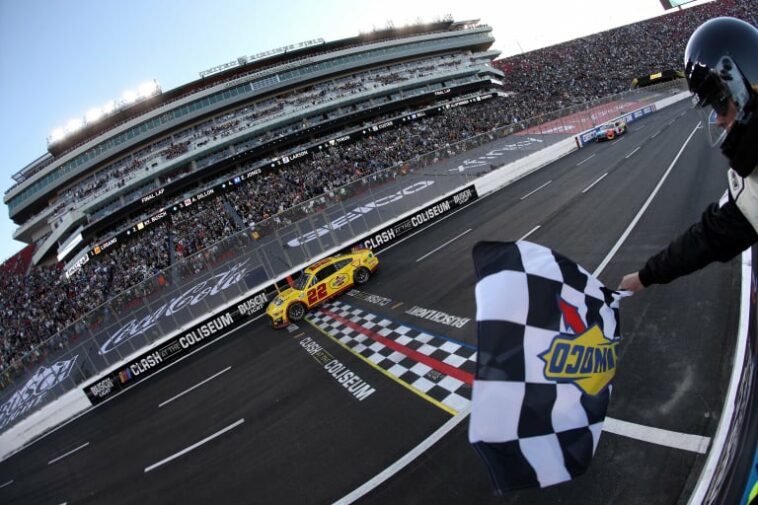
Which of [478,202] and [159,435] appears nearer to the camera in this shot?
[159,435]

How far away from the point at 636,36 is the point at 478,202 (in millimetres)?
74571

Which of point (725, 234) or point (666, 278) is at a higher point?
point (725, 234)

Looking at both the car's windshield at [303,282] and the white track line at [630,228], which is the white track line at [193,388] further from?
the white track line at [630,228]

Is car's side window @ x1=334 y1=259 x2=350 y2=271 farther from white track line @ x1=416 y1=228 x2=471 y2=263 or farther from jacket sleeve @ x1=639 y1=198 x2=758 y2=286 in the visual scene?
jacket sleeve @ x1=639 y1=198 x2=758 y2=286

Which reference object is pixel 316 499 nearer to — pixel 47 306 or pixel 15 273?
pixel 47 306

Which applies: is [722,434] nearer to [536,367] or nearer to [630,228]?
[536,367]

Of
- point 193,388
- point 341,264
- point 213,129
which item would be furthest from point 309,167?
point 193,388

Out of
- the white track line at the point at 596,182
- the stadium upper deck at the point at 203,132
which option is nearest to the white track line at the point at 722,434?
the white track line at the point at 596,182

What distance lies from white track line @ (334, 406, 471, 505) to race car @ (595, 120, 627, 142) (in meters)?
29.3

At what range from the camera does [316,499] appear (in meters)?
5.00

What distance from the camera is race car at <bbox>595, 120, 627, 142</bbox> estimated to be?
2759cm

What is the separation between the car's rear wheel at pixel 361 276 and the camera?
12.8 m

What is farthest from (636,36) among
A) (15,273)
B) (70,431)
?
(15,273)

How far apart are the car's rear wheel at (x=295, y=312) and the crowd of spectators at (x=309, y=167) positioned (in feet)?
17.3
